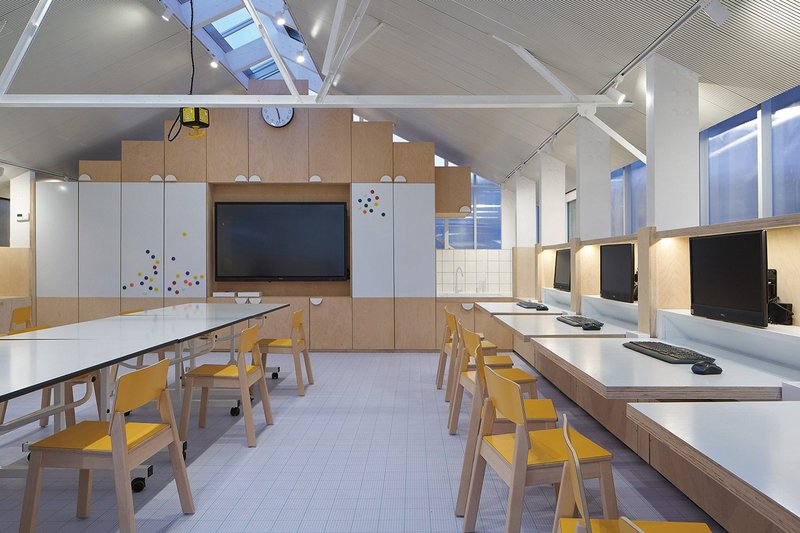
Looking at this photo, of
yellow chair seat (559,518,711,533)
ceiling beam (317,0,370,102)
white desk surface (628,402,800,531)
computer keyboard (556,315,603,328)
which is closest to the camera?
white desk surface (628,402,800,531)

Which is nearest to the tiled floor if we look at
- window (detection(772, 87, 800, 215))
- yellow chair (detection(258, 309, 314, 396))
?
yellow chair (detection(258, 309, 314, 396))

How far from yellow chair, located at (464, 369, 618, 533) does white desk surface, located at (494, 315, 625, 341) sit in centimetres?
111

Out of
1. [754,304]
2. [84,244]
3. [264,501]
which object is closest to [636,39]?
[754,304]

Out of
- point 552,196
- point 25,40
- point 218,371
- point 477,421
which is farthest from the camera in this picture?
point 552,196

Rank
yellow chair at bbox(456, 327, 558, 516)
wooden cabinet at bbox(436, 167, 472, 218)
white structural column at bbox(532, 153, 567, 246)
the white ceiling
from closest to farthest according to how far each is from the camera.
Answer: yellow chair at bbox(456, 327, 558, 516) → the white ceiling → white structural column at bbox(532, 153, 567, 246) → wooden cabinet at bbox(436, 167, 472, 218)

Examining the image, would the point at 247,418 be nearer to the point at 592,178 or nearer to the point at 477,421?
the point at 477,421

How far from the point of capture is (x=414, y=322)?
6.77 metres

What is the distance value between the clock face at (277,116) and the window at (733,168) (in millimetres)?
4845

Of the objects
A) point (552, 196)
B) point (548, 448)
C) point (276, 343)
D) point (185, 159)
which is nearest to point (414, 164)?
point (552, 196)

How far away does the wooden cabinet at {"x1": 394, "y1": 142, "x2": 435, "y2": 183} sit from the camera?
22.2 feet

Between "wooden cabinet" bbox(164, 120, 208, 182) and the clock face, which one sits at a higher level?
the clock face

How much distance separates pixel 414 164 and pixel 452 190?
795 millimetres

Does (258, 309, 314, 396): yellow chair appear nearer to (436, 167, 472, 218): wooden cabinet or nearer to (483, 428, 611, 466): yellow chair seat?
(483, 428, 611, 466): yellow chair seat

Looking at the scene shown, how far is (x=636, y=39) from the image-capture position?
11.6 feet
